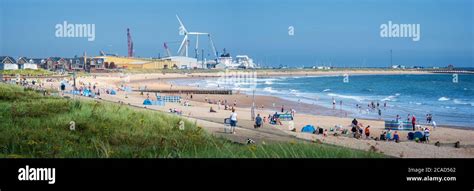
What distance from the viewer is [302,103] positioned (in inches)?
1433

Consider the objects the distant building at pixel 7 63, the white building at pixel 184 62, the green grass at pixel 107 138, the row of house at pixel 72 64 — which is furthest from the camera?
the white building at pixel 184 62

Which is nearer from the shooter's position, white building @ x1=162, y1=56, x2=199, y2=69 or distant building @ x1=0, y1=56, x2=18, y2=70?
distant building @ x1=0, y1=56, x2=18, y2=70

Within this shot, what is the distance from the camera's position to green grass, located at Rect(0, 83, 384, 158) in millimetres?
6641

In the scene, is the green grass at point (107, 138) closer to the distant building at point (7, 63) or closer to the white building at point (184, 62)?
the distant building at point (7, 63)

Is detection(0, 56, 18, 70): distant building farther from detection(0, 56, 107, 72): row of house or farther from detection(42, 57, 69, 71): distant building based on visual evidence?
detection(42, 57, 69, 71): distant building

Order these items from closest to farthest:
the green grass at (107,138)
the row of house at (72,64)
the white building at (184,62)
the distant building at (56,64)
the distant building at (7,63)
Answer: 1. the green grass at (107,138)
2. the distant building at (7,63)
3. the row of house at (72,64)
4. the distant building at (56,64)
5. the white building at (184,62)

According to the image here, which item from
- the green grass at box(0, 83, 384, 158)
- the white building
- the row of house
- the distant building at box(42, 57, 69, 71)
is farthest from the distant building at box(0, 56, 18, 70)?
the green grass at box(0, 83, 384, 158)

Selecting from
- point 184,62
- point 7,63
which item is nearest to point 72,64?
point 7,63

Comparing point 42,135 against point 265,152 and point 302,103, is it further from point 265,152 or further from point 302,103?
point 302,103

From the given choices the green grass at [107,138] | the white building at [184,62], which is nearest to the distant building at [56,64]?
the white building at [184,62]

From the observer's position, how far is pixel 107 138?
31.0 feet

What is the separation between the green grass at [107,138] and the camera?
6641 mm
